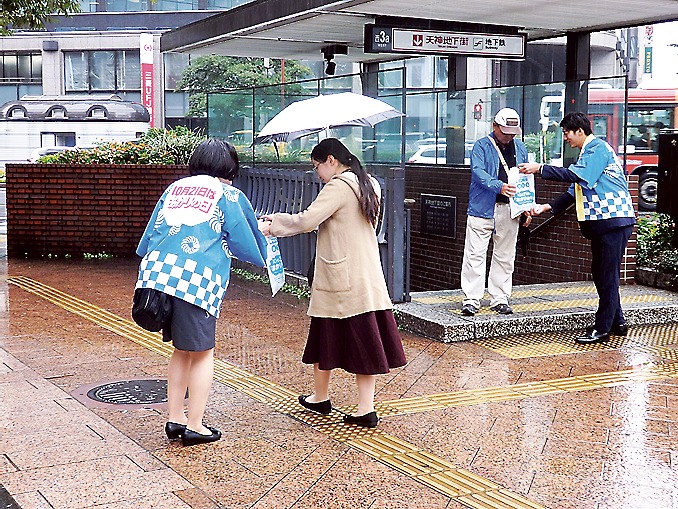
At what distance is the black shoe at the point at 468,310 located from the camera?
8469 mm

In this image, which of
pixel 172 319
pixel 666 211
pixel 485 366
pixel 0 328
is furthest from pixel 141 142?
pixel 172 319

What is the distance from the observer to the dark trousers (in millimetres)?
7891

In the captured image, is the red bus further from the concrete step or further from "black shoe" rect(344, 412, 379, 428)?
"black shoe" rect(344, 412, 379, 428)

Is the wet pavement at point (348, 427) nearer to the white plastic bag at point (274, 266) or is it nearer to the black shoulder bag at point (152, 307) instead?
the black shoulder bag at point (152, 307)

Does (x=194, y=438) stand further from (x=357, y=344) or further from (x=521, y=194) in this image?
(x=521, y=194)

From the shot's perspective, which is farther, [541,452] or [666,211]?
[666,211]

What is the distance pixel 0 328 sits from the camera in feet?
28.0

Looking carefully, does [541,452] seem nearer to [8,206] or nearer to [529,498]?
[529,498]

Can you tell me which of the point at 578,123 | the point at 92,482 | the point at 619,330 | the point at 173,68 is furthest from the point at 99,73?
the point at 92,482

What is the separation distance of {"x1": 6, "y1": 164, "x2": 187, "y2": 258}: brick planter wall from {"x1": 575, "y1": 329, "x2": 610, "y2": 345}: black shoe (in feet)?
A: 23.3

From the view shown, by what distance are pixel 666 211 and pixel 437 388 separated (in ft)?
16.0

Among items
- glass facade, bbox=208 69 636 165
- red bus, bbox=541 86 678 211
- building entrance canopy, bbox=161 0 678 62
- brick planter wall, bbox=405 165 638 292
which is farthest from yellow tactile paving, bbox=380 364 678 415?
red bus, bbox=541 86 678 211

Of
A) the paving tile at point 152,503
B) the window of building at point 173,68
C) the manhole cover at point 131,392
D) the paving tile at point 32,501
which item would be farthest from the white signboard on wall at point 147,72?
the paving tile at point 152,503

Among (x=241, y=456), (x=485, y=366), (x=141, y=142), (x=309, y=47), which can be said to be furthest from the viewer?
(x=141, y=142)
